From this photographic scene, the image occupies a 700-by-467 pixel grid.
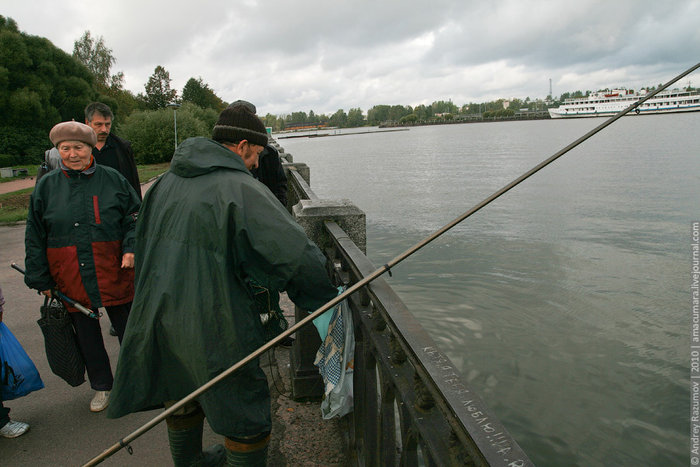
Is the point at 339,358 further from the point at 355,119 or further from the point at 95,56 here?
the point at 355,119

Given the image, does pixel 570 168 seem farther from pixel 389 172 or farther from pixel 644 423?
pixel 644 423

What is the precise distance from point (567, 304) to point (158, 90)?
8029 centimetres

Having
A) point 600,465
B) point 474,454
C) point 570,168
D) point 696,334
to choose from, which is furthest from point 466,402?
point 570,168

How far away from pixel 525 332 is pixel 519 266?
3614 millimetres

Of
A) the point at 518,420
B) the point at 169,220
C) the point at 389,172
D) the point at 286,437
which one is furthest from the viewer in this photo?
the point at 389,172

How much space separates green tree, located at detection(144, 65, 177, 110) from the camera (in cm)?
7762

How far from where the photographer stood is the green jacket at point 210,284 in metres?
1.97

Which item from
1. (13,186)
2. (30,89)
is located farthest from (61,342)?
(30,89)

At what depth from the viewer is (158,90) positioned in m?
79.8

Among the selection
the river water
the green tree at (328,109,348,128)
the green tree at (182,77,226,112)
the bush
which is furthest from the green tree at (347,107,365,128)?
the river water

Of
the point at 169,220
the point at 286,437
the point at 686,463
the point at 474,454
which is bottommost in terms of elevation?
the point at 686,463

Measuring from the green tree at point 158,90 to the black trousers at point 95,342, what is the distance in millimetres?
79631

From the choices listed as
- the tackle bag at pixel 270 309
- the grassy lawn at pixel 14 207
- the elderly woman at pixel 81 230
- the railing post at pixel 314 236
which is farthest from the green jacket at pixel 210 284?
the grassy lawn at pixel 14 207

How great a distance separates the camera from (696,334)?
8.41 metres
